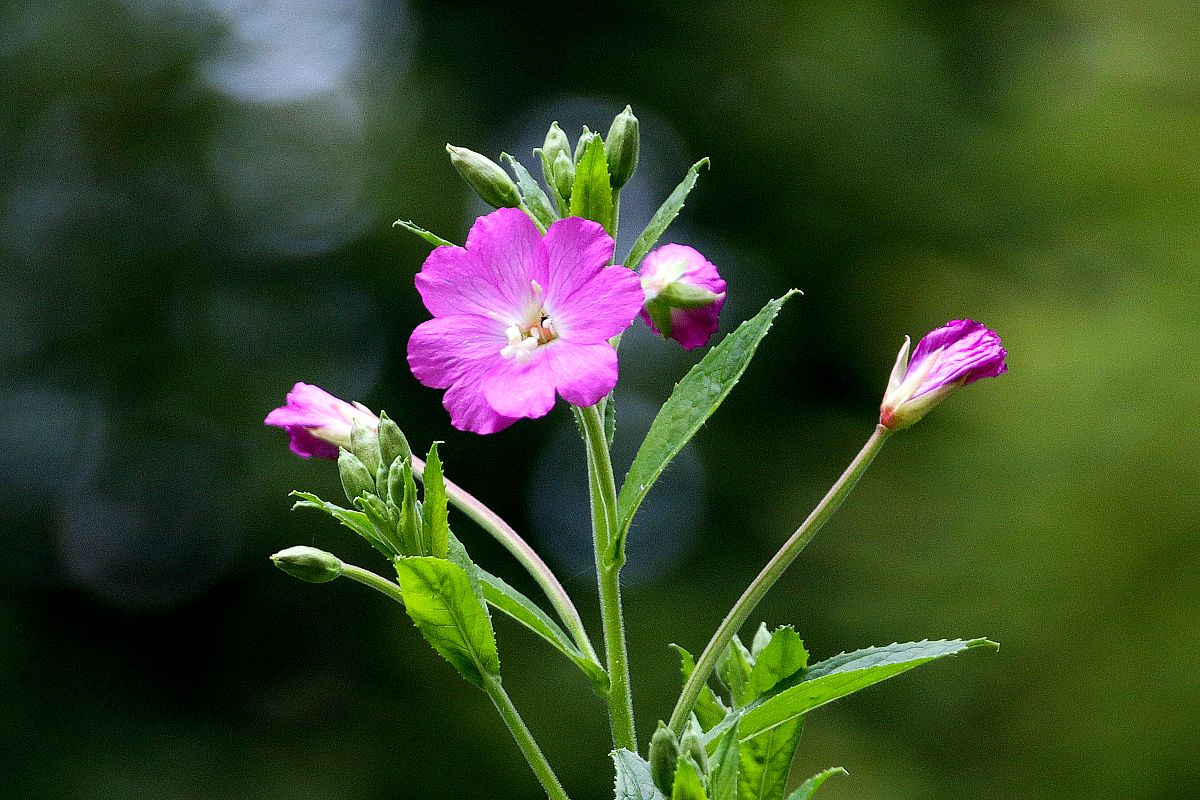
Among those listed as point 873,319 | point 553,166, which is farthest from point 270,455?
point 553,166

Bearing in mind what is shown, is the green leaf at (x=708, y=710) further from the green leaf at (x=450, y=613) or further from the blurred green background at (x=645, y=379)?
the blurred green background at (x=645, y=379)

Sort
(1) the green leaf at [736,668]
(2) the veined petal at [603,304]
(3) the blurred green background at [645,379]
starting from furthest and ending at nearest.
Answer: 1. (3) the blurred green background at [645,379]
2. (1) the green leaf at [736,668]
3. (2) the veined petal at [603,304]

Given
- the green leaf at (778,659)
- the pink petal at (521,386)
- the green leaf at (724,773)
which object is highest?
the pink petal at (521,386)

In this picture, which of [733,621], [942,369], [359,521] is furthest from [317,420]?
[942,369]

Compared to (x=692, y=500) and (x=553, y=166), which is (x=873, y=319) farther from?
(x=553, y=166)

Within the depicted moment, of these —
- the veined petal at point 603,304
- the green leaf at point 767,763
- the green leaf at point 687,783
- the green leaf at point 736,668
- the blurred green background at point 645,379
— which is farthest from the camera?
the blurred green background at point 645,379

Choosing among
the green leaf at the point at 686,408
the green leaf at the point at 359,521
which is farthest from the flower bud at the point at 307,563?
the green leaf at the point at 686,408

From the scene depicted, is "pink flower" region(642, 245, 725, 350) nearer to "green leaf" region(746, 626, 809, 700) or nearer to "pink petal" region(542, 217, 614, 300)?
"pink petal" region(542, 217, 614, 300)
